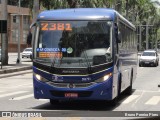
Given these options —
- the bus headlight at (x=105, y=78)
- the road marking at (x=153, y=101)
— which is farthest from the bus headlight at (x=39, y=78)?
the road marking at (x=153, y=101)

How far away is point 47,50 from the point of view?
13820mm

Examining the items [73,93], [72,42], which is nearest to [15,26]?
[72,42]

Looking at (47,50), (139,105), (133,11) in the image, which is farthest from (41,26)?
(133,11)

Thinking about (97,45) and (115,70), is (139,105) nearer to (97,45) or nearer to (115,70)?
(115,70)

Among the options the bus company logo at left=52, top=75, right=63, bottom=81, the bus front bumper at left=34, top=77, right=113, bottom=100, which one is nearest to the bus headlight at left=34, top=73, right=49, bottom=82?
the bus front bumper at left=34, top=77, right=113, bottom=100

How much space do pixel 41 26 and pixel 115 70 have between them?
246 centimetres

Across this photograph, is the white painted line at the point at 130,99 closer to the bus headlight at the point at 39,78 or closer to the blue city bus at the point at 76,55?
the blue city bus at the point at 76,55

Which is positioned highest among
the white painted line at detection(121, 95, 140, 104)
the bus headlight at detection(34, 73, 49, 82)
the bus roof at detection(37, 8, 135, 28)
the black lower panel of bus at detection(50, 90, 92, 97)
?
the bus roof at detection(37, 8, 135, 28)

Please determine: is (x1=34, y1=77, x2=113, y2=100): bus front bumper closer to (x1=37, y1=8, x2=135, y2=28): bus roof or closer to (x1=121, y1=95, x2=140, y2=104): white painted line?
(x1=37, y1=8, x2=135, y2=28): bus roof

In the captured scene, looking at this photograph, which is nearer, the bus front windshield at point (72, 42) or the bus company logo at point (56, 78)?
the bus company logo at point (56, 78)

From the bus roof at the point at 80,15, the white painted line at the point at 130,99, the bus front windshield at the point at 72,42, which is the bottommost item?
the white painted line at the point at 130,99

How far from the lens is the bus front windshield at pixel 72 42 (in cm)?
1364

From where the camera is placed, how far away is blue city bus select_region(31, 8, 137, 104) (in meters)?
13.4

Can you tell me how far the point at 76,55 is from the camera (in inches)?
538
